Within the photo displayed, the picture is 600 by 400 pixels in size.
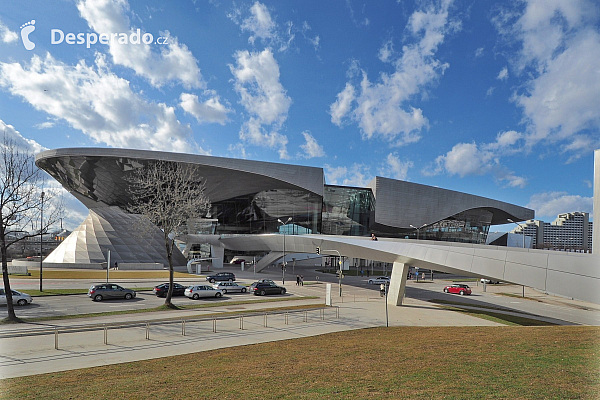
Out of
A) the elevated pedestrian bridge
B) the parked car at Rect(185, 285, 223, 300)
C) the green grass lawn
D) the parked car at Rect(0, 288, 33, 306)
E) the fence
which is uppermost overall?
the elevated pedestrian bridge

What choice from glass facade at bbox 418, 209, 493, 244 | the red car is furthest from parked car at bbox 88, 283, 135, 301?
glass facade at bbox 418, 209, 493, 244

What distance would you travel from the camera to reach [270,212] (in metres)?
73.6

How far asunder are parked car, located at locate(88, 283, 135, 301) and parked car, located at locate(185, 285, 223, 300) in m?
4.22

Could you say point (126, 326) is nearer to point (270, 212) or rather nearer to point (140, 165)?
point (140, 165)

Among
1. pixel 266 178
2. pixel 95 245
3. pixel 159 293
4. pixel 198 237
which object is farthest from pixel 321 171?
pixel 159 293

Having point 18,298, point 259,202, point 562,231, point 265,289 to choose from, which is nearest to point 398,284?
point 265,289

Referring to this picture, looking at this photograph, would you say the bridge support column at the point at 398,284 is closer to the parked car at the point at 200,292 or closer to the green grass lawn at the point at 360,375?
the parked car at the point at 200,292

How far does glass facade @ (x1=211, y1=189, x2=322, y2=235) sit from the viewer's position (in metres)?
71.9

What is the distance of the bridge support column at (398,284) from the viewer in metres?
28.8

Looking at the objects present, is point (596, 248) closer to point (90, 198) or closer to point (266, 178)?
point (266, 178)

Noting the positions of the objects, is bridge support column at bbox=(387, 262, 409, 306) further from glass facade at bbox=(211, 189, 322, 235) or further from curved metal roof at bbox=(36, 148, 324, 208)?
glass facade at bbox=(211, 189, 322, 235)

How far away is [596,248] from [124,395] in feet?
39.4

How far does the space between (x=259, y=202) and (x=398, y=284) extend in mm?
48405

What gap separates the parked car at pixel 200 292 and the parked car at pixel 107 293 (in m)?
4.22
